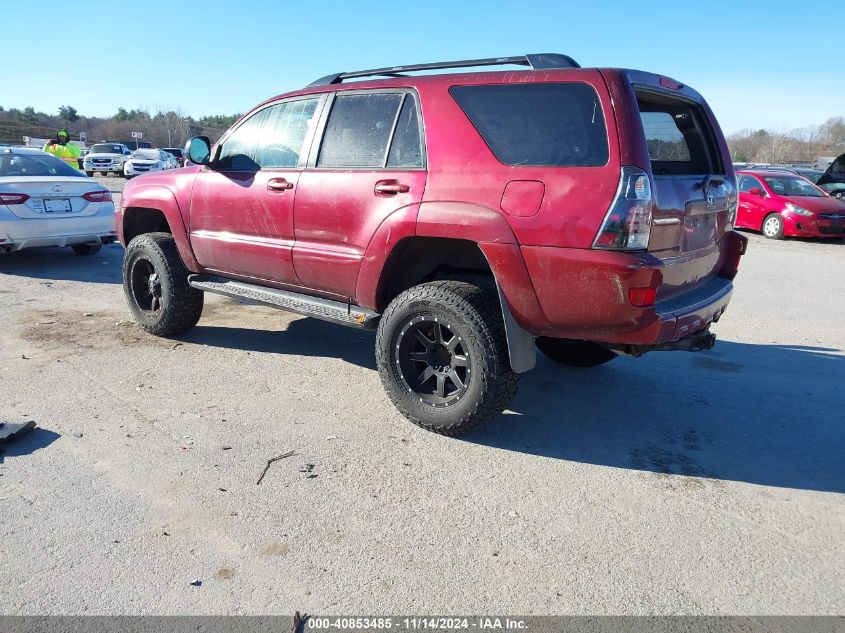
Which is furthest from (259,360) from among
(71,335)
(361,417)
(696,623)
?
(696,623)

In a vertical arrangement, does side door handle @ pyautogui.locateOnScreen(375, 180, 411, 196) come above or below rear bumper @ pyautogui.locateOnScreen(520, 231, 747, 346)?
above

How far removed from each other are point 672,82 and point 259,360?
3.51 meters

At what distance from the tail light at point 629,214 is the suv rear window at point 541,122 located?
0.58ft

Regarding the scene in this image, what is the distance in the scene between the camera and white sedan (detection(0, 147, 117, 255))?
26.3 feet

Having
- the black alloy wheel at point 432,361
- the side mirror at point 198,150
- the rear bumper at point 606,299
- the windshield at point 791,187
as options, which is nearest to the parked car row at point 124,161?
the windshield at point 791,187

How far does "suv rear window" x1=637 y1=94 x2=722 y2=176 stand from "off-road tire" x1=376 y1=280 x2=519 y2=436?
1.44 m

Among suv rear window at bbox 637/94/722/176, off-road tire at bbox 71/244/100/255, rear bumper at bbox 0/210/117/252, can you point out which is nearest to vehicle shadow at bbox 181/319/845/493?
suv rear window at bbox 637/94/722/176

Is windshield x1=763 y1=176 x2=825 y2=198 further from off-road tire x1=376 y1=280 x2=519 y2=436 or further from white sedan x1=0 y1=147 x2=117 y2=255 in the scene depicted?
off-road tire x1=376 y1=280 x2=519 y2=436

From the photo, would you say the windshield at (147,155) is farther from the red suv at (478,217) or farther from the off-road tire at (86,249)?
the red suv at (478,217)

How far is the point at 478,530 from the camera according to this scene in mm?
2982

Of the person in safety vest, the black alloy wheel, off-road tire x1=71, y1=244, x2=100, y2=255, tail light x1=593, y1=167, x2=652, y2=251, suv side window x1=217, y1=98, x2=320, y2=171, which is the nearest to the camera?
tail light x1=593, y1=167, x2=652, y2=251

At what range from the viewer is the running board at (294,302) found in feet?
14.2

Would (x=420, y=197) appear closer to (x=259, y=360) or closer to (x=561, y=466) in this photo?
(x=561, y=466)

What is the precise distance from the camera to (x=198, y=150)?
5.22m
